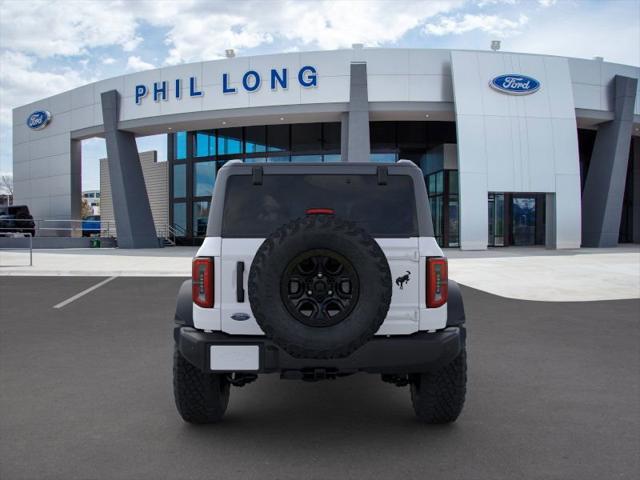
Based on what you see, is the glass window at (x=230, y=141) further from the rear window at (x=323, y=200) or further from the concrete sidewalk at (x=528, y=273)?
the rear window at (x=323, y=200)

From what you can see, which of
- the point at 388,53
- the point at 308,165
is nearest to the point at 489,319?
the point at 308,165

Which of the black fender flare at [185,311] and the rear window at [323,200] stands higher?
the rear window at [323,200]

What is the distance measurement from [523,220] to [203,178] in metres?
20.3

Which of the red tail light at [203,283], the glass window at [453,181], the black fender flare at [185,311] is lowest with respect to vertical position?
the black fender flare at [185,311]

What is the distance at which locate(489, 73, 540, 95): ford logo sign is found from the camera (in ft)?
80.7

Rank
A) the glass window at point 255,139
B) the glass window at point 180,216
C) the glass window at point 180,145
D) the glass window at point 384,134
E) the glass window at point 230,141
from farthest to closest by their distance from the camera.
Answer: the glass window at point 180,216 → the glass window at point 180,145 → the glass window at point 230,141 → the glass window at point 255,139 → the glass window at point 384,134

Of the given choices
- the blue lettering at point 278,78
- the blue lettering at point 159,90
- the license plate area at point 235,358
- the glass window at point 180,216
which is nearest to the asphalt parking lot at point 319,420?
the license plate area at point 235,358

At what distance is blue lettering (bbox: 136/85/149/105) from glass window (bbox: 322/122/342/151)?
994cm

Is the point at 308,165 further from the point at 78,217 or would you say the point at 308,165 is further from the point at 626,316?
the point at 78,217

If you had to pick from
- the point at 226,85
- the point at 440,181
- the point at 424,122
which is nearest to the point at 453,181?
the point at 440,181

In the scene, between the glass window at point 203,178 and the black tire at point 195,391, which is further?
the glass window at point 203,178

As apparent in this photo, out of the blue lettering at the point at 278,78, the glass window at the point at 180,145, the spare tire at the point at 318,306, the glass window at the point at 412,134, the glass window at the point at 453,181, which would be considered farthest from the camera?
the glass window at the point at 180,145

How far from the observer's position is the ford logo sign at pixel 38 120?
32.2 m

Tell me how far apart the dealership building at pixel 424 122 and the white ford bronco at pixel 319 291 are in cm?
2066
